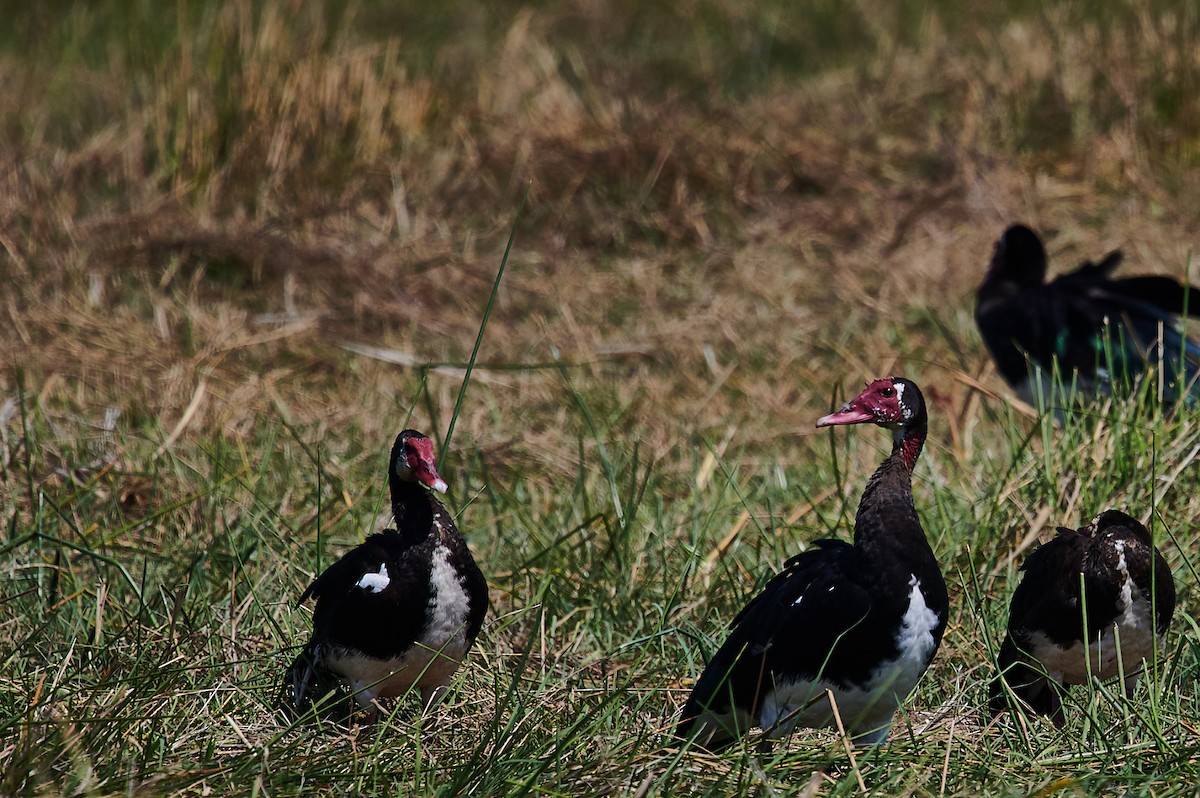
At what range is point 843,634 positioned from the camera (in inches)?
128

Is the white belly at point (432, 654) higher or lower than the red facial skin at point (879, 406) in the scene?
lower

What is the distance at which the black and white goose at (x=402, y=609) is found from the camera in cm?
357

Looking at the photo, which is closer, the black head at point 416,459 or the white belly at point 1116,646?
the white belly at point 1116,646

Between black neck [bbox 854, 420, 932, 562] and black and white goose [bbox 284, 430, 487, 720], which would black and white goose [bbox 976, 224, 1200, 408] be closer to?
black neck [bbox 854, 420, 932, 562]

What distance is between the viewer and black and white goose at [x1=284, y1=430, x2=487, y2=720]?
3566mm

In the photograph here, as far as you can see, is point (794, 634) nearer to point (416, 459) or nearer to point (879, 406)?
point (879, 406)

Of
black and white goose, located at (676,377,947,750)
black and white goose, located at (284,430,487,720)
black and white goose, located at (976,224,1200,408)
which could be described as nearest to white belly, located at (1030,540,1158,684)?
black and white goose, located at (676,377,947,750)

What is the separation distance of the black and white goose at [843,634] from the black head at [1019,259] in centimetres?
342

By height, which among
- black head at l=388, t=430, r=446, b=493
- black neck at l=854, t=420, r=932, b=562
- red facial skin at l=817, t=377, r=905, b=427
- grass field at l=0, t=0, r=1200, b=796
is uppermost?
red facial skin at l=817, t=377, r=905, b=427

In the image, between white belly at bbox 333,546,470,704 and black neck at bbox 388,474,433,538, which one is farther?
black neck at bbox 388,474,433,538

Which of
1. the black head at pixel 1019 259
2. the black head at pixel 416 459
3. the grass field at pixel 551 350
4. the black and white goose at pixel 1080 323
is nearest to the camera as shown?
the grass field at pixel 551 350

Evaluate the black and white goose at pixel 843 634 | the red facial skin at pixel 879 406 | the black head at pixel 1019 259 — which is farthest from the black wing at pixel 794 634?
the black head at pixel 1019 259

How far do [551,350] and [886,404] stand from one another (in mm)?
2941

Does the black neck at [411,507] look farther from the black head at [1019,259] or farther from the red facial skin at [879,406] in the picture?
the black head at [1019,259]
